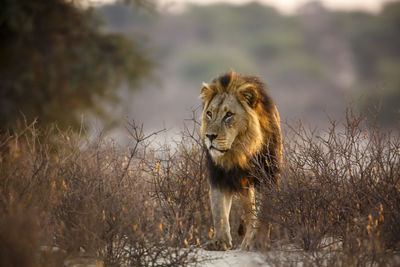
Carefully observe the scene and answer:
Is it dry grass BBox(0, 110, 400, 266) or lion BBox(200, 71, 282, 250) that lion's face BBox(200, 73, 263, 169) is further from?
dry grass BBox(0, 110, 400, 266)

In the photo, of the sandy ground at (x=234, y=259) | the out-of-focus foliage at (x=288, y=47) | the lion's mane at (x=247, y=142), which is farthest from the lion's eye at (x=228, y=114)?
the out-of-focus foliage at (x=288, y=47)

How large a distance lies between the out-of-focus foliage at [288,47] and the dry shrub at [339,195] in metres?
34.0

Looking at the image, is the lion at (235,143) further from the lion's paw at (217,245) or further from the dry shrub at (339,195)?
the dry shrub at (339,195)

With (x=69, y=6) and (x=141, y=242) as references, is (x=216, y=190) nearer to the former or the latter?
(x=141, y=242)

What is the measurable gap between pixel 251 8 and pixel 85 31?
137 ft

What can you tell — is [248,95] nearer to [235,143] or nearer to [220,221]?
[235,143]

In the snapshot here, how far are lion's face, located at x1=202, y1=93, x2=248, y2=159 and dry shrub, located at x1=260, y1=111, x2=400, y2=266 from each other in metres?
0.53

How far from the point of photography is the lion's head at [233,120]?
541 cm

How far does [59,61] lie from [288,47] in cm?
3544

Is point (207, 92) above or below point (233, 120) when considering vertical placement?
above

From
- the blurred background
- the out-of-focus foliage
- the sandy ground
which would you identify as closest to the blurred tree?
the blurred background

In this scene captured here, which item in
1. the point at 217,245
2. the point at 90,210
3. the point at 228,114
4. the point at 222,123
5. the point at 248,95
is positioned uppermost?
the point at 248,95

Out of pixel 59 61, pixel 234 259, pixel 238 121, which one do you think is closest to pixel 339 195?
pixel 234 259

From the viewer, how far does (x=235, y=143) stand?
18.3 ft
